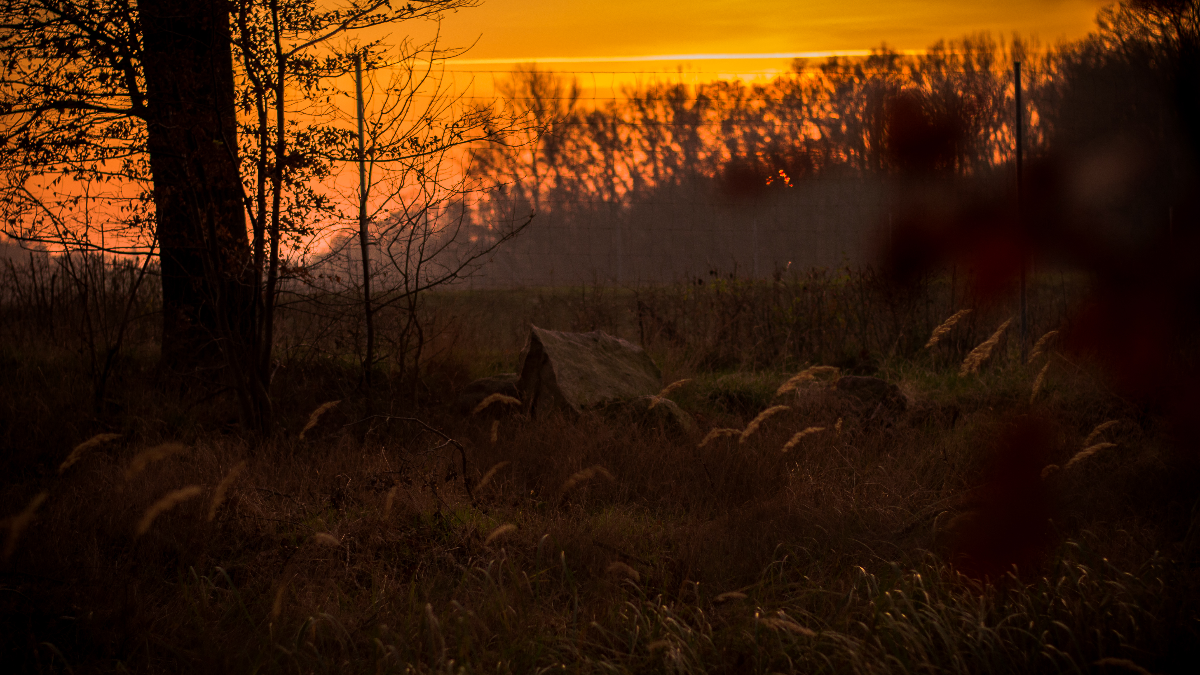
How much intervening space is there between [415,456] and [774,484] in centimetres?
166

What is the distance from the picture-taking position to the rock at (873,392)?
475 centimetres

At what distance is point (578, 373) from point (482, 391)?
2.12 ft

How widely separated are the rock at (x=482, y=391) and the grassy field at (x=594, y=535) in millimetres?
127

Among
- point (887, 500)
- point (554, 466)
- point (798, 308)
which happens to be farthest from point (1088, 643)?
point (798, 308)

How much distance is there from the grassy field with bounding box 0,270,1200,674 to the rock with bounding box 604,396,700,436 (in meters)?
0.05

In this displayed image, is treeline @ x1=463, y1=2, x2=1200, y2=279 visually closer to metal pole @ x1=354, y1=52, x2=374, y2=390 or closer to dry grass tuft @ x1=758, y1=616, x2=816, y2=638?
metal pole @ x1=354, y1=52, x2=374, y2=390

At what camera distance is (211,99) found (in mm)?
4281

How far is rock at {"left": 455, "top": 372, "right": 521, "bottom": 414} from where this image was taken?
4922 millimetres

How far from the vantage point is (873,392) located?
482cm

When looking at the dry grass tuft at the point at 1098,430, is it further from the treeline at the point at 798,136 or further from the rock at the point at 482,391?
the treeline at the point at 798,136

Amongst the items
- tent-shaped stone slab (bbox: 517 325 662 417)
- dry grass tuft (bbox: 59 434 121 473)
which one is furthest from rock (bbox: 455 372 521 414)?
dry grass tuft (bbox: 59 434 121 473)

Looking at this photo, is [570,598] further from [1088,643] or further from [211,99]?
[211,99]

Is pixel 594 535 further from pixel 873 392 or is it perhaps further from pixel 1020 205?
pixel 1020 205

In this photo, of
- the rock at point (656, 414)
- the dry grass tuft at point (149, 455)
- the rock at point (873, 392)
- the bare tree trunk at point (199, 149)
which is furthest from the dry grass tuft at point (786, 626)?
the bare tree trunk at point (199, 149)
